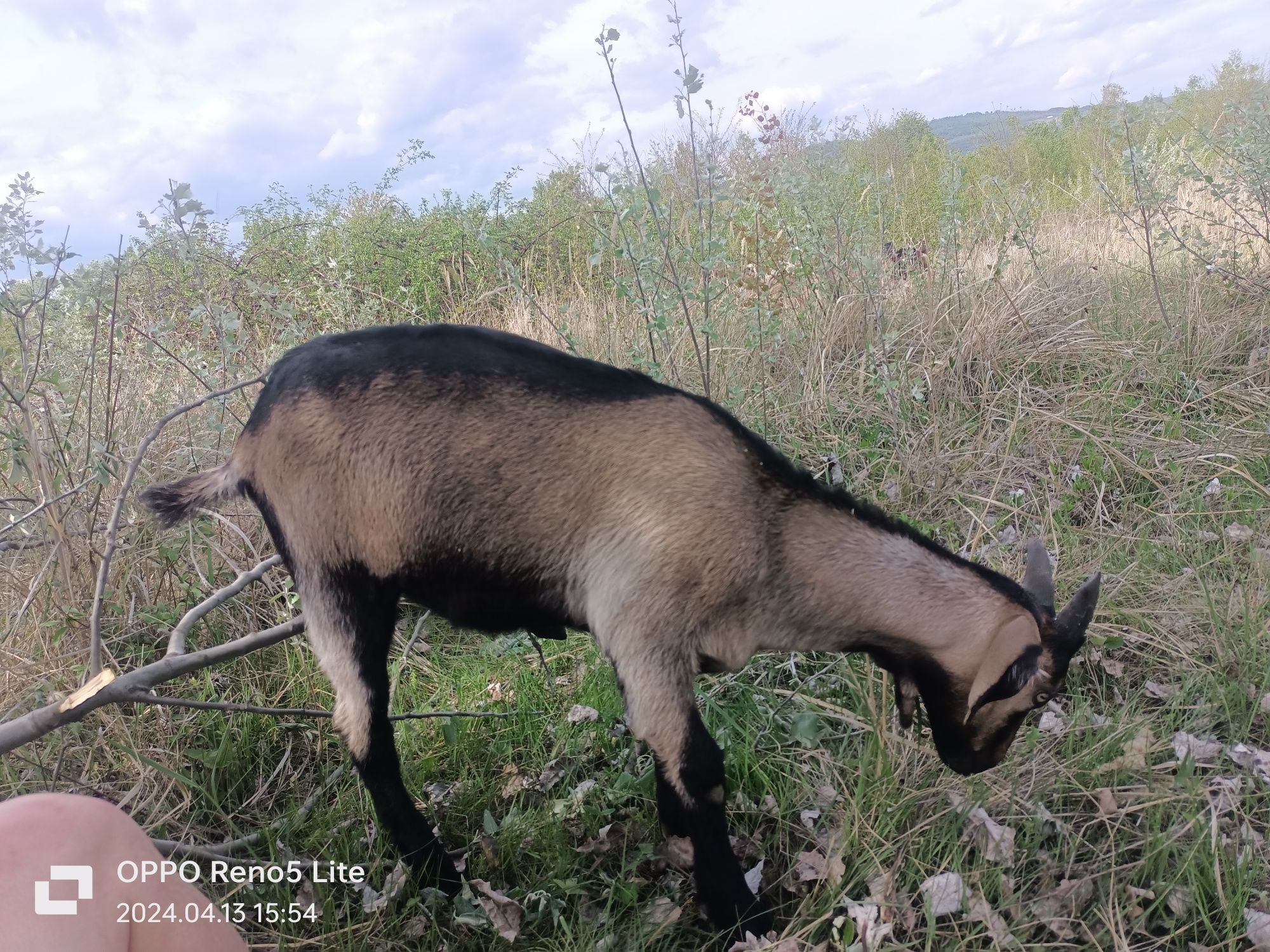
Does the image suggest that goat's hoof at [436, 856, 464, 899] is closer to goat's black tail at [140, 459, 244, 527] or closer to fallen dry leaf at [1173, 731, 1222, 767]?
goat's black tail at [140, 459, 244, 527]

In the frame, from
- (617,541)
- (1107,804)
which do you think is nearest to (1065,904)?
(1107,804)

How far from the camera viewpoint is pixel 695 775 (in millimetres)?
2426

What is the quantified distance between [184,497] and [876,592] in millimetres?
2085

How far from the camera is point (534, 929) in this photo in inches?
103

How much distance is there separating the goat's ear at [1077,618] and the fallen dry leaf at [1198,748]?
2.91 ft

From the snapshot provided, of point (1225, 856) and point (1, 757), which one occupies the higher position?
point (1, 757)

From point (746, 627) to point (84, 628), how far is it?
8.87ft

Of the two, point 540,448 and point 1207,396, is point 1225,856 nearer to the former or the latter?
point 540,448

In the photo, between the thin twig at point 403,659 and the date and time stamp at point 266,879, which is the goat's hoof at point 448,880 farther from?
the thin twig at point 403,659

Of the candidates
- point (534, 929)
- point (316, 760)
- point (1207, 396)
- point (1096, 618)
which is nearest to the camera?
point (534, 929)

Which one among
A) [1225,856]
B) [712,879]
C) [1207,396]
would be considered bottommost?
[1225,856]

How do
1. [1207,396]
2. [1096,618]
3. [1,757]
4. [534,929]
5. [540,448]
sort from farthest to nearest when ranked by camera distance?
1. [1207,396]
2. [1096,618]
3. [1,757]
4. [534,929]
5. [540,448]

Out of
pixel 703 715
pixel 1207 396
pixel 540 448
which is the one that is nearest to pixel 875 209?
pixel 1207 396

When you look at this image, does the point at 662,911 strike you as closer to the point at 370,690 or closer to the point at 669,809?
the point at 669,809
